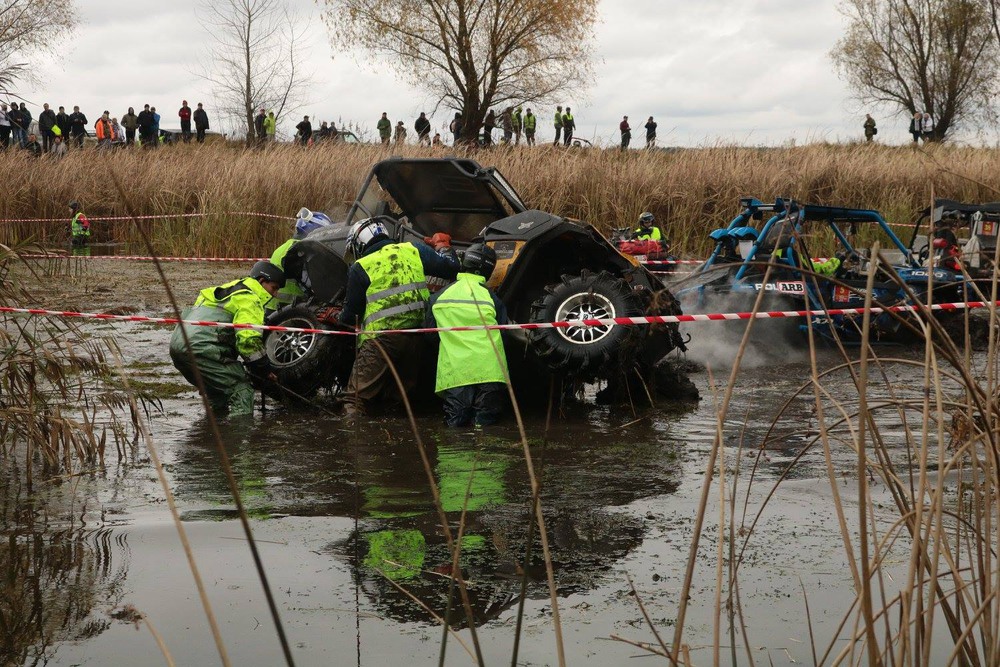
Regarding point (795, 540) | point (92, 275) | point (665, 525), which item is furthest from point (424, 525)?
point (92, 275)

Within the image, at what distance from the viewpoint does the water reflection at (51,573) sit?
13.7 ft

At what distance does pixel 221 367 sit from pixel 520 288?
2304mm

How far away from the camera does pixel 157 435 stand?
7906mm

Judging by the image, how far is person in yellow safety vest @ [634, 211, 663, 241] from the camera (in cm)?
1568

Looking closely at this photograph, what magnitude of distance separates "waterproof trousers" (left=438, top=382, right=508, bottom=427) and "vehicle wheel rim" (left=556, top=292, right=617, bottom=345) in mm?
651

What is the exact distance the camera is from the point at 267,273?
28.9 feet

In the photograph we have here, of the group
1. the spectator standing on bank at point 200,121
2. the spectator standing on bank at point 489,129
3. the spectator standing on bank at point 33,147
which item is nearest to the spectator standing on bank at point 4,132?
the spectator standing on bank at point 33,147

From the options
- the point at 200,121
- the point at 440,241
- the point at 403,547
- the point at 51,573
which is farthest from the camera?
the point at 200,121

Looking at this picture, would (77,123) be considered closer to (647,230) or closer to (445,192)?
(647,230)

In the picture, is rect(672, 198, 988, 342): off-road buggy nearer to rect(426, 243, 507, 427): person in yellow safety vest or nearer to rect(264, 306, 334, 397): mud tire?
→ rect(426, 243, 507, 427): person in yellow safety vest

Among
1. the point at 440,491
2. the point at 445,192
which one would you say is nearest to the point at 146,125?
the point at 445,192

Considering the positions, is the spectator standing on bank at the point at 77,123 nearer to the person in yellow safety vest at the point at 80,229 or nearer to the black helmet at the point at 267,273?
the person in yellow safety vest at the point at 80,229

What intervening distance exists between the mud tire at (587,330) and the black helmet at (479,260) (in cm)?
43

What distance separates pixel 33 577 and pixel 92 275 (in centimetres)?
1295
